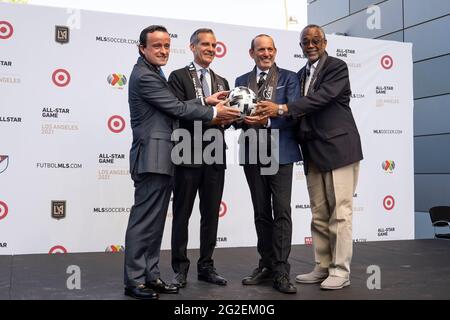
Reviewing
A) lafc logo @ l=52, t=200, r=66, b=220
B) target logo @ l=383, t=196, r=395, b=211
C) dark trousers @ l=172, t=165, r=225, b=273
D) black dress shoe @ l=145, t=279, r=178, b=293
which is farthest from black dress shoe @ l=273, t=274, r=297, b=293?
target logo @ l=383, t=196, r=395, b=211

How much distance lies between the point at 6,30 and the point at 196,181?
2844 millimetres

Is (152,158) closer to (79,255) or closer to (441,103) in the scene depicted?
(79,255)

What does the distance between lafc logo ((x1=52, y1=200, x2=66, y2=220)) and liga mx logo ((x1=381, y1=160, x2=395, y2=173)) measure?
399cm

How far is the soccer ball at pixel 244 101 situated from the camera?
309cm

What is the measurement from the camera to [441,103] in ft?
23.0

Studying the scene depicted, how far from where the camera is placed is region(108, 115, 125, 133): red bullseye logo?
506 cm

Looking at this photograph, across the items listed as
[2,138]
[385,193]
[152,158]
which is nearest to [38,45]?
[2,138]

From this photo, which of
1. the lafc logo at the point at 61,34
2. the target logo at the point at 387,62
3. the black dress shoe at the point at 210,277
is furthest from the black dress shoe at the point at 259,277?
the target logo at the point at 387,62


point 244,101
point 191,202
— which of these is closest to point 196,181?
point 191,202

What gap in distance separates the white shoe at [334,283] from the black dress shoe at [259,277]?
1.26 feet

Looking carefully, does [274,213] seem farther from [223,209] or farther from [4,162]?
[4,162]

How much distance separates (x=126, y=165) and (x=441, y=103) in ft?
15.6

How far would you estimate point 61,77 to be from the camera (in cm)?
489
